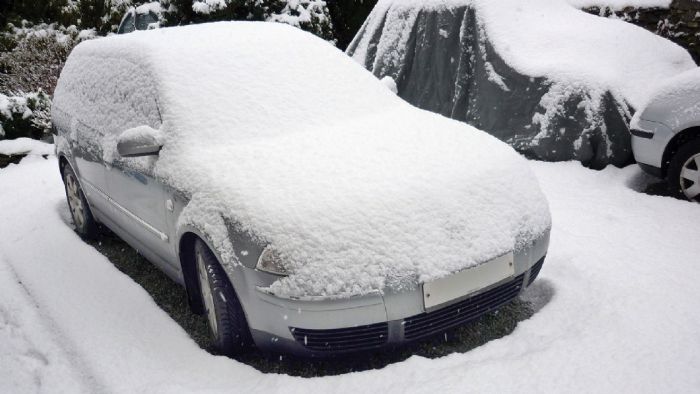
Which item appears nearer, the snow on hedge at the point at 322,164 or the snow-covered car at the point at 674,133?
the snow on hedge at the point at 322,164

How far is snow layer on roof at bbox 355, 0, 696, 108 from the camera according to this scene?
5.22 m

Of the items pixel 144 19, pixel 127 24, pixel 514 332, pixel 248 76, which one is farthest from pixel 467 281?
pixel 127 24

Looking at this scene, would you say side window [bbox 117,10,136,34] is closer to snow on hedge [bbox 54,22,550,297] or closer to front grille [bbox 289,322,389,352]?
snow on hedge [bbox 54,22,550,297]

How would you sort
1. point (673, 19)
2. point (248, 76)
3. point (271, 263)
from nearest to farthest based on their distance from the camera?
point (271, 263)
point (248, 76)
point (673, 19)

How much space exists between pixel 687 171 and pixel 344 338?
3.39 meters

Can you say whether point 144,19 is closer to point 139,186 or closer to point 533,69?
point 533,69

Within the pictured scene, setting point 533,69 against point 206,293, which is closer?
point 206,293

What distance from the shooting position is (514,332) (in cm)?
281

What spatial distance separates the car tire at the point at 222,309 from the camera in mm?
2639

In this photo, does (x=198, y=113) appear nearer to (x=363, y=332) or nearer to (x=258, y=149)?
(x=258, y=149)

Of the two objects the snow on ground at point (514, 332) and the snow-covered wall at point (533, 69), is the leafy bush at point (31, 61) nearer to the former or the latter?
the snow on ground at point (514, 332)

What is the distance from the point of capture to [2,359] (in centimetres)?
300

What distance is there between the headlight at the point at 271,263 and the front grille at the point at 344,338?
0.90 ft

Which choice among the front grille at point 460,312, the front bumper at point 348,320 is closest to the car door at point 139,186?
the front bumper at point 348,320
